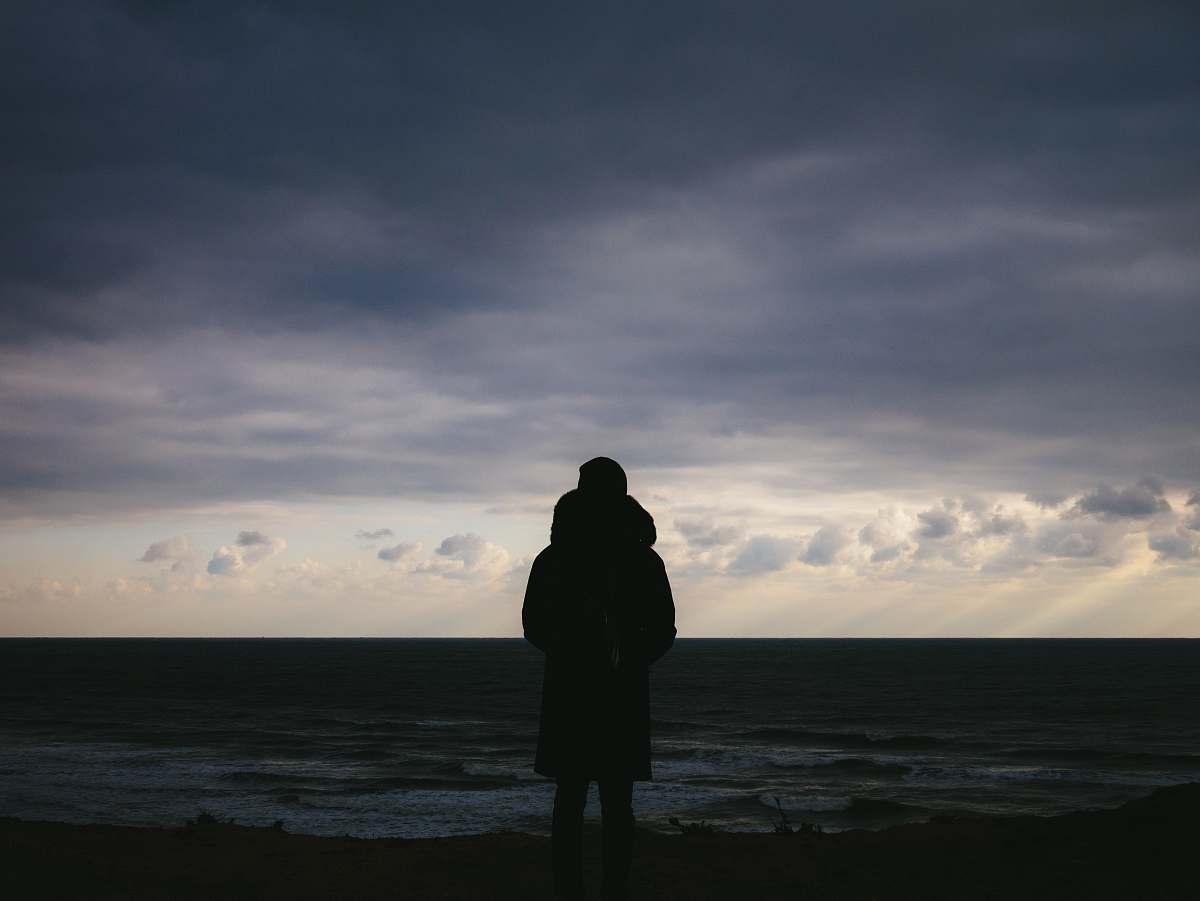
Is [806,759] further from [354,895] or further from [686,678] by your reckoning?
[686,678]

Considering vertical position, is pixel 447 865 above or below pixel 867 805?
above

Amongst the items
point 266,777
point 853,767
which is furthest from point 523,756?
point 853,767

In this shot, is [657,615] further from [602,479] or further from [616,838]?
[616,838]

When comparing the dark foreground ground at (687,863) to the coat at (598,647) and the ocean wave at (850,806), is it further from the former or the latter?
the ocean wave at (850,806)

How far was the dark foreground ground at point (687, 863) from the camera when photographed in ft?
24.7

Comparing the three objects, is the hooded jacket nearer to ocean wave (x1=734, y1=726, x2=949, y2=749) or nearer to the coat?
the coat

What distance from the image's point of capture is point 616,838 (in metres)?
5.13

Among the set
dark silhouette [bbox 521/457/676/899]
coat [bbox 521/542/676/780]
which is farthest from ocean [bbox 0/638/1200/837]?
coat [bbox 521/542/676/780]

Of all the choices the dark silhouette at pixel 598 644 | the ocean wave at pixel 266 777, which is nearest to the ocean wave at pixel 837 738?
the ocean wave at pixel 266 777

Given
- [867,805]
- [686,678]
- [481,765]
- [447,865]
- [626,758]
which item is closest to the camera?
[626,758]

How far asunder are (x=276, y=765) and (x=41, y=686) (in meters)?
58.3

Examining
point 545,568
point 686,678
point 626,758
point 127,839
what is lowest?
point 686,678

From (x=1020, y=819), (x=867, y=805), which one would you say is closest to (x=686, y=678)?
(x=867, y=805)

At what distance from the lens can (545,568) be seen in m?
5.09
